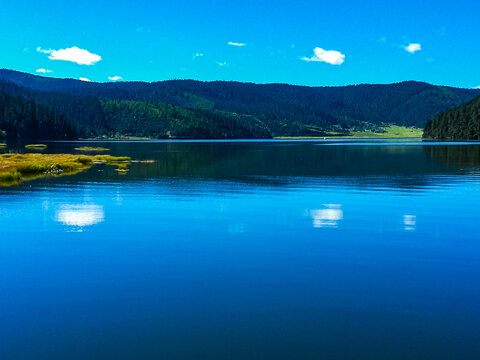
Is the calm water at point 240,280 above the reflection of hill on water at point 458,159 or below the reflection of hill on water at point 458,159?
below

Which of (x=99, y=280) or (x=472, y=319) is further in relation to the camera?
(x=99, y=280)

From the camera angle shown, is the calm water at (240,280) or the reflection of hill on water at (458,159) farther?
the reflection of hill on water at (458,159)

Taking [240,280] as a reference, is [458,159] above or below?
above

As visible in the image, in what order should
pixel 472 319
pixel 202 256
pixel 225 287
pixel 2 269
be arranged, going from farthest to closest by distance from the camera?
pixel 202 256
pixel 2 269
pixel 225 287
pixel 472 319

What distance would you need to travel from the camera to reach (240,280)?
1958 cm

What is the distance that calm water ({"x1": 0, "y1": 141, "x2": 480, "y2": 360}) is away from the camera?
45.1 feet

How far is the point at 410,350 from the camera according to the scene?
43.5 feet

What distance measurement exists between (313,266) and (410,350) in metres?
8.62

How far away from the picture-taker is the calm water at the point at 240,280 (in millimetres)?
13750

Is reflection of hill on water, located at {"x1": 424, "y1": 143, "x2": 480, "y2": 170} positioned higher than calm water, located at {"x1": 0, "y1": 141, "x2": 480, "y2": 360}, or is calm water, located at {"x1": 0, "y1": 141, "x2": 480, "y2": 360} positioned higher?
reflection of hill on water, located at {"x1": 424, "y1": 143, "x2": 480, "y2": 170}

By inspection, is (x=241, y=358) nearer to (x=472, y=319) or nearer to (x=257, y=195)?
(x=472, y=319)

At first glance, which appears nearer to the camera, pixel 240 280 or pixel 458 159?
pixel 240 280

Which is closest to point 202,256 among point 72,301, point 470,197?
point 72,301

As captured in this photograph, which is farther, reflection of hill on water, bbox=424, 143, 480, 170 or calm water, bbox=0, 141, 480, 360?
reflection of hill on water, bbox=424, 143, 480, 170
